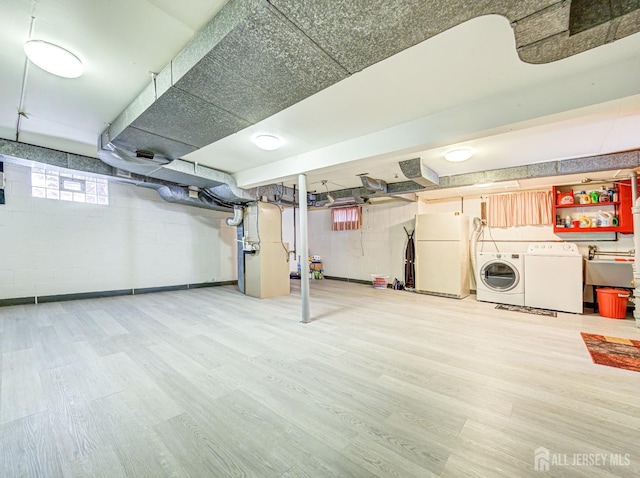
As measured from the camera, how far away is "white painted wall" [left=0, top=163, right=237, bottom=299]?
430 centimetres

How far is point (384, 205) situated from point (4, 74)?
252 inches

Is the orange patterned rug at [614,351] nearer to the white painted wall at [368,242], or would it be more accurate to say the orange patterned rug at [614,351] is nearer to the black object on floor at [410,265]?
the black object on floor at [410,265]

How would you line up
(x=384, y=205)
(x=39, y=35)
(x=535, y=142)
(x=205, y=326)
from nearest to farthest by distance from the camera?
(x=39, y=35), (x=535, y=142), (x=205, y=326), (x=384, y=205)

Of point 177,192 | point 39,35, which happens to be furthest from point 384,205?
point 39,35

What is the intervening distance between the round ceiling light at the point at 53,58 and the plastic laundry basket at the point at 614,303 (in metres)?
6.72

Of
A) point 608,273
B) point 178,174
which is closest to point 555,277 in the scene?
point 608,273

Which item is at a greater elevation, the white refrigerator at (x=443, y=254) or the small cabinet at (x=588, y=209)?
the small cabinet at (x=588, y=209)

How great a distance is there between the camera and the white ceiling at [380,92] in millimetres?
1518

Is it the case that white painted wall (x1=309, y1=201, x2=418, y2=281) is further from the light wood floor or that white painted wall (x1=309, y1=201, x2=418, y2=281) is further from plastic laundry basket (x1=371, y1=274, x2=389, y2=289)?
the light wood floor

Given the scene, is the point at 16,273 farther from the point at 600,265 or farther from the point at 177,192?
the point at 600,265

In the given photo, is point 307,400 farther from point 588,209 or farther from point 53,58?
point 588,209

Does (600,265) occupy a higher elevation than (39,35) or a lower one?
lower

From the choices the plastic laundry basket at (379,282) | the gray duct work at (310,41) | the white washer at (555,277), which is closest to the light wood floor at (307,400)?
the white washer at (555,277)

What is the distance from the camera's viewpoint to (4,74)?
6.52 ft
